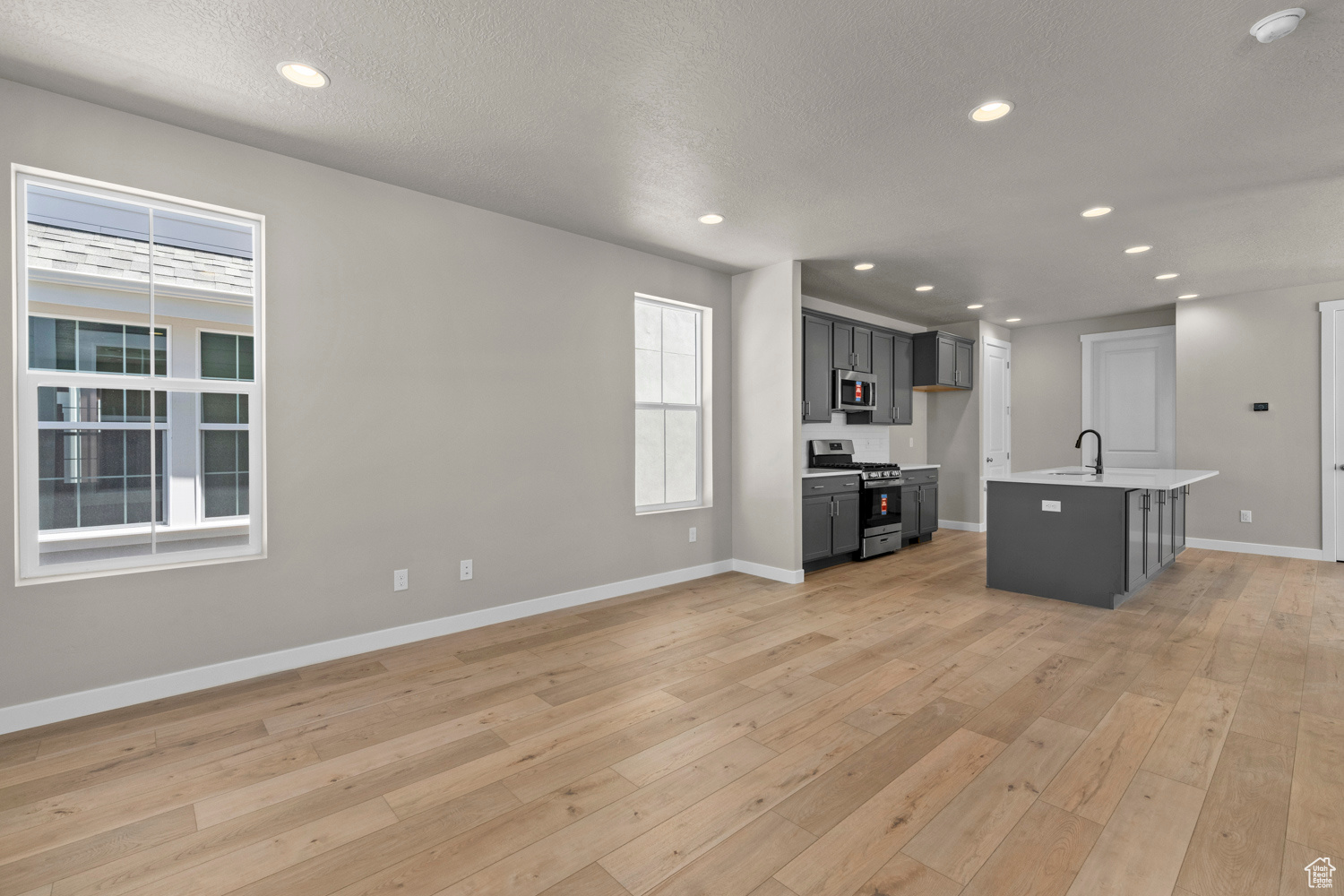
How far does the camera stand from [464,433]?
368 cm

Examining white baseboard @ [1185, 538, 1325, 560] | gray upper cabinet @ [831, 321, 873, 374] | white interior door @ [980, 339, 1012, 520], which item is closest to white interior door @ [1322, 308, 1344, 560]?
white baseboard @ [1185, 538, 1325, 560]

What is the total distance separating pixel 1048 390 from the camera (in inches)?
298

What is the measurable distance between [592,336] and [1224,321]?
633cm

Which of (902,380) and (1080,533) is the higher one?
(902,380)

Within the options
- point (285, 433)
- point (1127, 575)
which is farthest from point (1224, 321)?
point (285, 433)

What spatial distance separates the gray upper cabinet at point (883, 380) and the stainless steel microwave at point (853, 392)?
0.11 meters

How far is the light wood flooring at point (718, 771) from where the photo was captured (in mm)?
1665

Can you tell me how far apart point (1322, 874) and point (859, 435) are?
5.43 metres

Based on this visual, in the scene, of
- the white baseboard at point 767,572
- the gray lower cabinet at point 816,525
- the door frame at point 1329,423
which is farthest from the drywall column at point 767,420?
the door frame at point 1329,423

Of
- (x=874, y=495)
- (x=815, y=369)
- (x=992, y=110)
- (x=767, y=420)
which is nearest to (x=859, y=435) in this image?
(x=874, y=495)

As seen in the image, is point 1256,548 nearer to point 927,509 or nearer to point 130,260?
point 927,509

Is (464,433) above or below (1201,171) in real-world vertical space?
below

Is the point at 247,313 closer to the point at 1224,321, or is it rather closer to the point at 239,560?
the point at 239,560

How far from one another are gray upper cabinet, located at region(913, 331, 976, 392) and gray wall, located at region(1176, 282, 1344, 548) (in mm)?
2001
